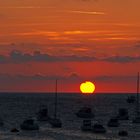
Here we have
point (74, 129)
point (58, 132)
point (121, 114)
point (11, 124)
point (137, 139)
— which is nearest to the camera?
point (137, 139)

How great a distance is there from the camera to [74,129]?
118 meters

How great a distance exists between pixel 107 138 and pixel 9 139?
14044mm

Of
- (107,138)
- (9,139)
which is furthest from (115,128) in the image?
(9,139)

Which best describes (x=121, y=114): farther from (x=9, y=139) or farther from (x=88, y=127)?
(x=9, y=139)

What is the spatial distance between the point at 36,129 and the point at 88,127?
8.10 m

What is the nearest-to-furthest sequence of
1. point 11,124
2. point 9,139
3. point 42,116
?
point 9,139 < point 11,124 < point 42,116

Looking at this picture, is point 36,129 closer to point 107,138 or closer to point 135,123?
point 107,138

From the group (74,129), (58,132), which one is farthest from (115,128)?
(58,132)

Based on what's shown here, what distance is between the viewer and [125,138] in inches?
3986

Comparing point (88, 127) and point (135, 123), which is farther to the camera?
point (135, 123)

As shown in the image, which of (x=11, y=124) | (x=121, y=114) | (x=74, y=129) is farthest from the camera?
(x=121, y=114)

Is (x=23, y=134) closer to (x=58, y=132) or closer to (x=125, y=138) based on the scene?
A: (x=58, y=132)

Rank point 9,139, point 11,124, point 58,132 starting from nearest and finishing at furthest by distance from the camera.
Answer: point 9,139
point 58,132
point 11,124

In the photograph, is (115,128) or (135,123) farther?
(135,123)
